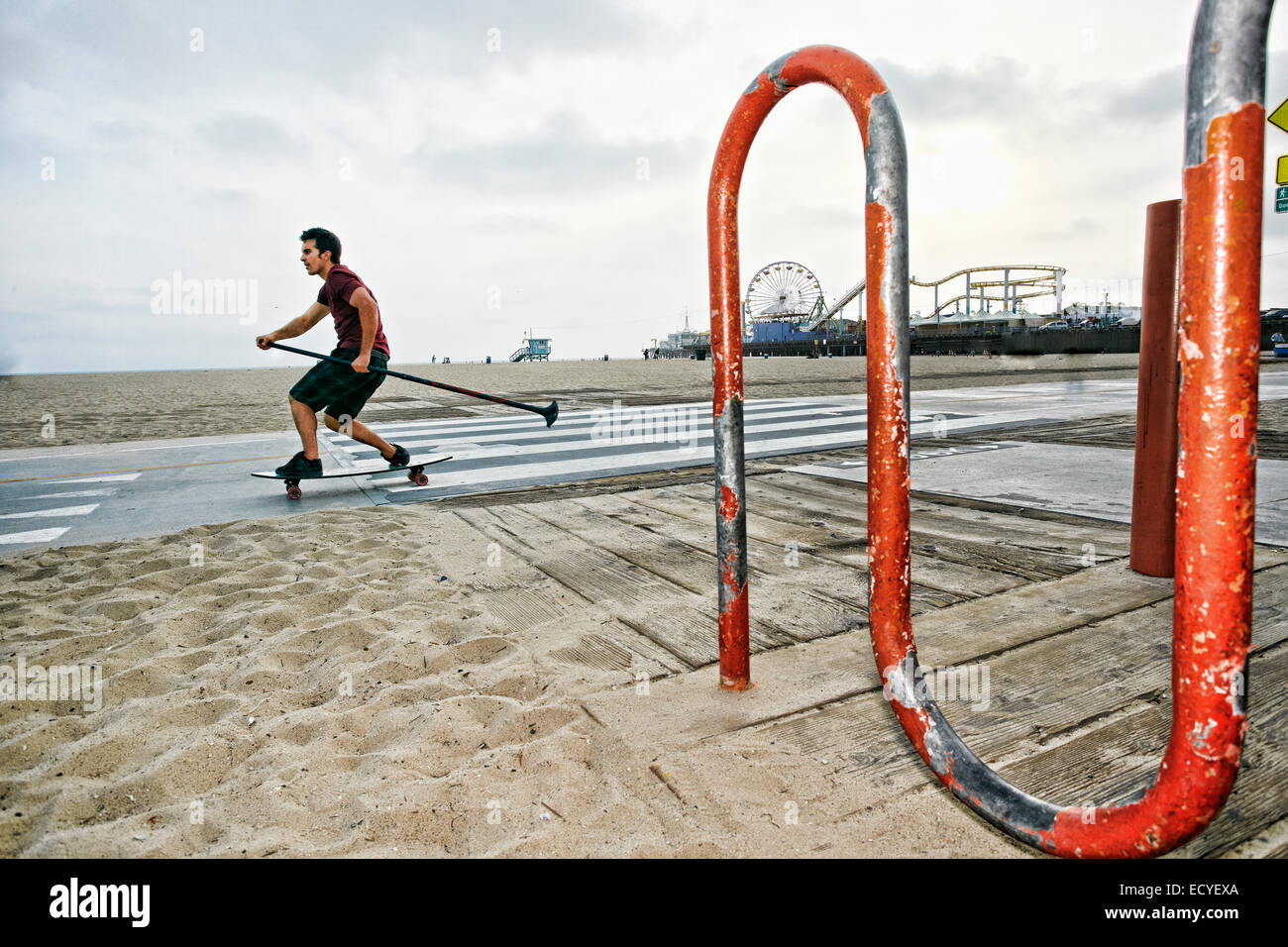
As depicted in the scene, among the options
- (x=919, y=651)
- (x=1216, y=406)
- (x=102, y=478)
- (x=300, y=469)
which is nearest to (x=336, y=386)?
(x=300, y=469)

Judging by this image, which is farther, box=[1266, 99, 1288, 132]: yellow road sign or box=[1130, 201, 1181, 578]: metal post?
box=[1266, 99, 1288, 132]: yellow road sign

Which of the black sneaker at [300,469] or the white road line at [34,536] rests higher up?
the black sneaker at [300,469]

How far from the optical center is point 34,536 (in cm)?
429

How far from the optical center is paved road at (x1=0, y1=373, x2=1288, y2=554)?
4.83 metres

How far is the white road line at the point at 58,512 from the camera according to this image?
4840 mm

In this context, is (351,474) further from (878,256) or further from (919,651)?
(878,256)

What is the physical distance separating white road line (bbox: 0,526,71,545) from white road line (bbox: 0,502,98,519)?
1.38 ft

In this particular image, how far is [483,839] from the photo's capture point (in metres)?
1.52

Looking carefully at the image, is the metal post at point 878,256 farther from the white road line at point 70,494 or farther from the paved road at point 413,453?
the white road line at point 70,494

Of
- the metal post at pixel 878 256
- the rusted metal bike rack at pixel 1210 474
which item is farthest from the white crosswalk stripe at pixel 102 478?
the rusted metal bike rack at pixel 1210 474

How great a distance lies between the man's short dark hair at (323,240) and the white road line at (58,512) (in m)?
2.25
